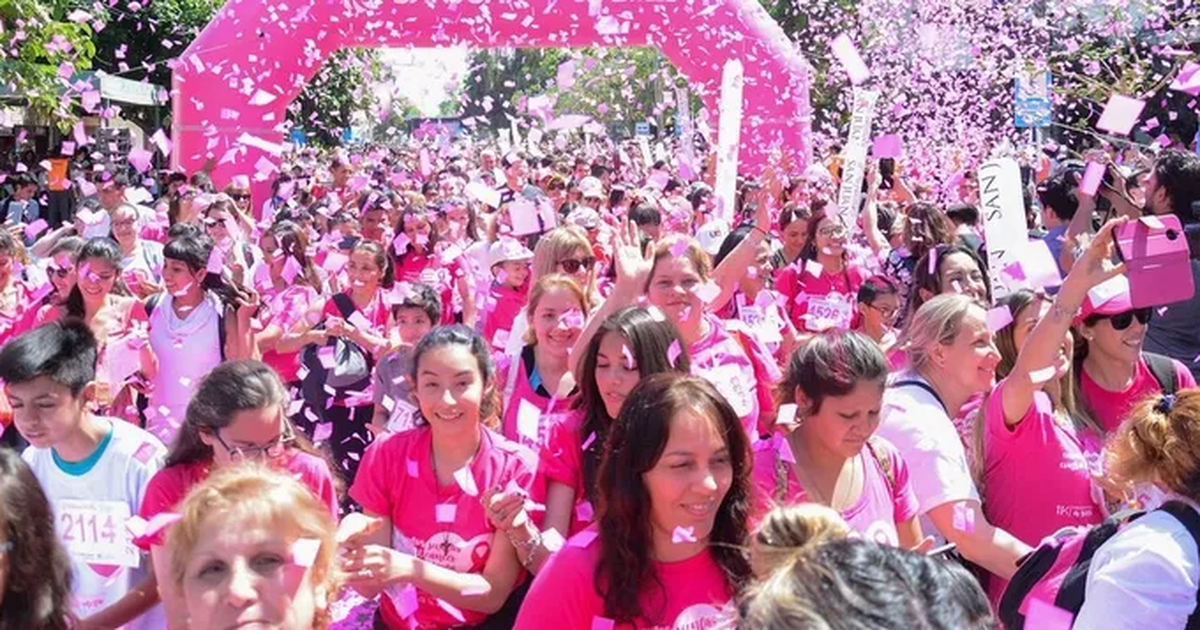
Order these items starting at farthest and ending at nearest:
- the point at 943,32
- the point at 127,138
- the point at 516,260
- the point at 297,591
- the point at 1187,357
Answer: the point at 127,138
the point at 943,32
the point at 516,260
the point at 1187,357
the point at 297,591

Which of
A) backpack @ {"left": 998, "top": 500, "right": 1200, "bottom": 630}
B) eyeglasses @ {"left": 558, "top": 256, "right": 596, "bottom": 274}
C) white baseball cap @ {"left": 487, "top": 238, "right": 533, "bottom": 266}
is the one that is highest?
eyeglasses @ {"left": 558, "top": 256, "right": 596, "bottom": 274}

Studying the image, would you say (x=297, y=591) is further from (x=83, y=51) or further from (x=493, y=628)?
(x=83, y=51)

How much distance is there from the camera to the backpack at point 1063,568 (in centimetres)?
243

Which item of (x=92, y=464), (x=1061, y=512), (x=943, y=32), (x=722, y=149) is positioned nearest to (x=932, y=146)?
(x=943, y=32)

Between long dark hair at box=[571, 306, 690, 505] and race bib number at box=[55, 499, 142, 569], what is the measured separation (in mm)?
1106

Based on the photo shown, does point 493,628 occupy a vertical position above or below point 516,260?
below

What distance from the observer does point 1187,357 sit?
5074mm

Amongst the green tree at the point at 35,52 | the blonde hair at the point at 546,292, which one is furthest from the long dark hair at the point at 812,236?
the green tree at the point at 35,52

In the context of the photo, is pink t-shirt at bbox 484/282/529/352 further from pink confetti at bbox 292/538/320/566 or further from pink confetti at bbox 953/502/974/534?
pink confetti at bbox 292/538/320/566

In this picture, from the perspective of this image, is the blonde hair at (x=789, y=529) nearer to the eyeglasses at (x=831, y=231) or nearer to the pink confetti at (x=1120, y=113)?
the pink confetti at (x=1120, y=113)

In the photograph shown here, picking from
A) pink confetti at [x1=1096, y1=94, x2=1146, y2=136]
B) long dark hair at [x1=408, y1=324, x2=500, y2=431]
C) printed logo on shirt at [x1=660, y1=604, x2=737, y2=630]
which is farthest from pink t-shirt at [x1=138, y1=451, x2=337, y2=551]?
pink confetti at [x1=1096, y1=94, x2=1146, y2=136]

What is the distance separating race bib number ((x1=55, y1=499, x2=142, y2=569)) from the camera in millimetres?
3191

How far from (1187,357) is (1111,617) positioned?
3104mm

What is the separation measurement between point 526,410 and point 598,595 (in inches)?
69.6
